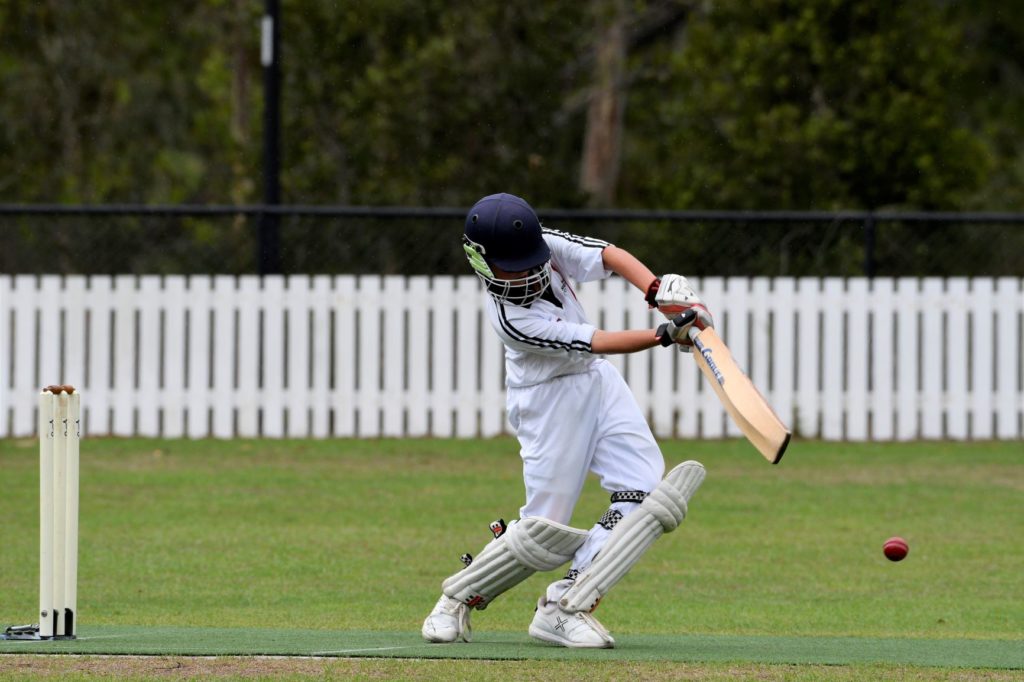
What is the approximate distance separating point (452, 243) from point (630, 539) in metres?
9.61

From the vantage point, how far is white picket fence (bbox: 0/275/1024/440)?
15.6m

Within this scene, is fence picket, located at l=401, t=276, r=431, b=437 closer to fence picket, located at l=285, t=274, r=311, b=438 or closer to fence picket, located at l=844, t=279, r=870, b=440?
fence picket, located at l=285, t=274, r=311, b=438

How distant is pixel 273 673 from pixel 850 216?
1066 cm

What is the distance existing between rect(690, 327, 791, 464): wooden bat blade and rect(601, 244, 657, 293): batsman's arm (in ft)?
1.11

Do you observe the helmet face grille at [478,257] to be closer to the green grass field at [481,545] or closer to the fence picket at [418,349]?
the green grass field at [481,545]

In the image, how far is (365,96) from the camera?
22.6m

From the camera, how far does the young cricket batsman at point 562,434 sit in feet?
22.9

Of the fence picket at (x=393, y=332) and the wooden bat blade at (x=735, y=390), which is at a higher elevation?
the fence picket at (x=393, y=332)

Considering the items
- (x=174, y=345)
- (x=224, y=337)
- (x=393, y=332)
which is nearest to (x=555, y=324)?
(x=393, y=332)

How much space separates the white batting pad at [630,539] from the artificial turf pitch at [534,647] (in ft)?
0.78

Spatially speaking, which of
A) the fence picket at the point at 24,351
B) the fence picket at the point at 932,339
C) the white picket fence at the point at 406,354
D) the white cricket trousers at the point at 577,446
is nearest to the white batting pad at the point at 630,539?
the white cricket trousers at the point at 577,446

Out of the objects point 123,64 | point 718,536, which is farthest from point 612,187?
point 718,536

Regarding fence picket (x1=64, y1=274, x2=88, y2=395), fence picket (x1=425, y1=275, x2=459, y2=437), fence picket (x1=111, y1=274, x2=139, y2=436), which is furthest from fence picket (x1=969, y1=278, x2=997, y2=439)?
fence picket (x1=64, y1=274, x2=88, y2=395)

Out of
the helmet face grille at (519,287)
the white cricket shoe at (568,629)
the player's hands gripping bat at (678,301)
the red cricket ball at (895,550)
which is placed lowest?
the white cricket shoe at (568,629)
